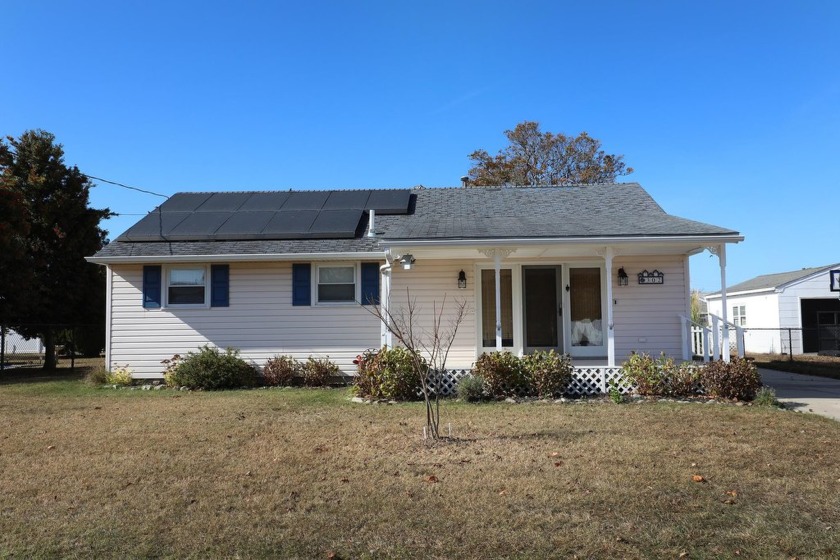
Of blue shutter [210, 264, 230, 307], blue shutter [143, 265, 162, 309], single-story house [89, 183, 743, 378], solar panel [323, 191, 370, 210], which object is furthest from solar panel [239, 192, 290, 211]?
blue shutter [143, 265, 162, 309]

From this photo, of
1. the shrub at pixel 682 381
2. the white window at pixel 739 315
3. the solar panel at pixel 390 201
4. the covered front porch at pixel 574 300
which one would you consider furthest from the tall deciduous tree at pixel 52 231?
the white window at pixel 739 315

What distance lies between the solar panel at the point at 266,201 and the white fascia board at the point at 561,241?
5.90 meters

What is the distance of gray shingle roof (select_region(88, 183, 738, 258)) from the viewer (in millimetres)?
10453

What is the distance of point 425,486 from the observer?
205 inches

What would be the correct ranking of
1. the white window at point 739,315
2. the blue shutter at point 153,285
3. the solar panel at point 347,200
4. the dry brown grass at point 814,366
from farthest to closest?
1. the white window at point 739,315
2. the solar panel at point 347,200
3. the dry brown grass at point 814,366
4. the blue shutter at point 153,285

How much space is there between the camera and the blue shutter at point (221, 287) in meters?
13.1

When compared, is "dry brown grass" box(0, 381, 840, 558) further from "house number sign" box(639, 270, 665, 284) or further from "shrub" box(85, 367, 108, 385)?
"shrub" box(85, 367, 108, 385)

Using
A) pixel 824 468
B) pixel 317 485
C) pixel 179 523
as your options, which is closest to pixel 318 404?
pixel 317 485

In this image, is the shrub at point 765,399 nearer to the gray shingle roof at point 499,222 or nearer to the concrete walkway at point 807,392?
the concrete walkway at point 807,392

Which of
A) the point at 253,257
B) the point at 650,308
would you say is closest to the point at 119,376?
the point at 253,257

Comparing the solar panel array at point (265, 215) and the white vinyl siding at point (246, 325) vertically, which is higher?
the solar panel array at point (265, 215)

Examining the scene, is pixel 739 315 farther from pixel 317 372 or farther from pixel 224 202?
pixel 224 202

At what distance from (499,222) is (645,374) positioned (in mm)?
4044

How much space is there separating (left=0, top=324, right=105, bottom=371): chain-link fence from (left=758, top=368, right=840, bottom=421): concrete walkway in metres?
17.7
